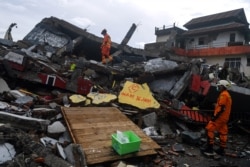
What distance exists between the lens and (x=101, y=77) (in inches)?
324

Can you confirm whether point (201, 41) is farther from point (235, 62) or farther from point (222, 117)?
point (222, 117)

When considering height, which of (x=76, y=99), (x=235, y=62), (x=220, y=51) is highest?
(x=220, y=51)

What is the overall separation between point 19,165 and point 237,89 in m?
5.65

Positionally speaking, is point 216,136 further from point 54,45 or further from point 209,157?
point 54,45

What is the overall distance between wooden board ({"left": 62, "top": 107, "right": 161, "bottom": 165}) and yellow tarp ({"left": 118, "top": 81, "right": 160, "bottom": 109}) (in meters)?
0.70

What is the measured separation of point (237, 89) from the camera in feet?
22.5

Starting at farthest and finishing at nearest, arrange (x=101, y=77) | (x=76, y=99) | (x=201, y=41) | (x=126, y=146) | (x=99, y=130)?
1. (x=201, y=41)
2. (x=101, y=77)
3. (x=76, y=99)
4. (x=99, y=130)
5. (x=126, y=146)

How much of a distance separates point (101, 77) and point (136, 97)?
198 centimetres

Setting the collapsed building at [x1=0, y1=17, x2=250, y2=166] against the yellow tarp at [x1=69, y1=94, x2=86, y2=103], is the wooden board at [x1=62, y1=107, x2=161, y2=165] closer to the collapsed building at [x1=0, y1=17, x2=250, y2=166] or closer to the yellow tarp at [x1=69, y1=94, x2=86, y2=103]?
the collapsed building at [x1=0, y1=17, x2=250, y2=166]

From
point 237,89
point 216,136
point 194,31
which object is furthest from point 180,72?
point 194,31

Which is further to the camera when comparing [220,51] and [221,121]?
[220,51]

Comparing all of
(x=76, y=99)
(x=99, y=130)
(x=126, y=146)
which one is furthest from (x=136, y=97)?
(x=126, y=146)

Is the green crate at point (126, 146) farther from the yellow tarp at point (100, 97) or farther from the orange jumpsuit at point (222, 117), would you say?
the yellow tarp at point (100, 97)

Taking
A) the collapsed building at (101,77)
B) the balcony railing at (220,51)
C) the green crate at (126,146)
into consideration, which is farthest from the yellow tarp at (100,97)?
the balcony railing at (220,51)
